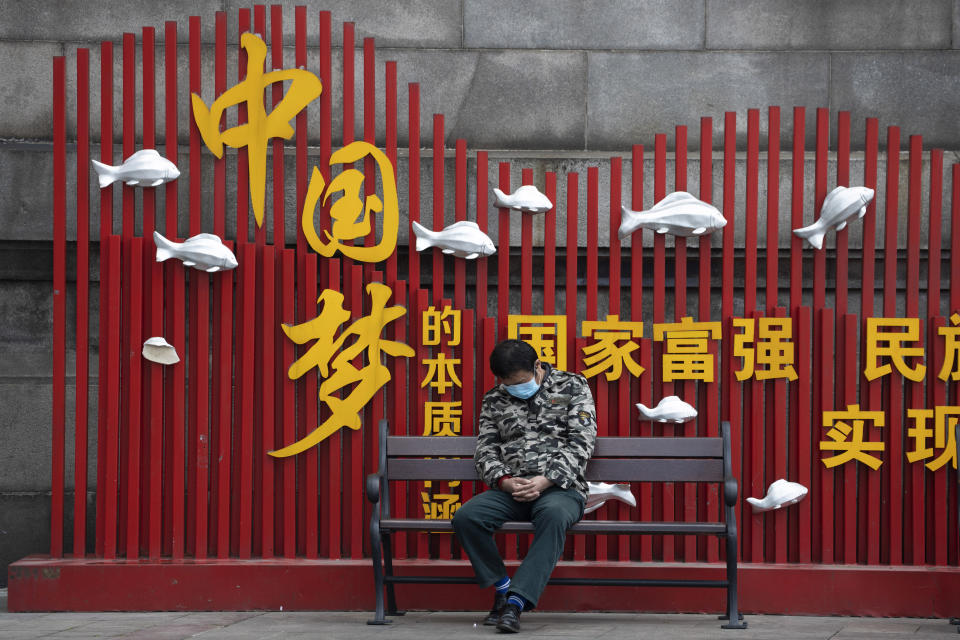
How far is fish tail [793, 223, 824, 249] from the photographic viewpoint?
5.75 meters

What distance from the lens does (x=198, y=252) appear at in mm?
5719

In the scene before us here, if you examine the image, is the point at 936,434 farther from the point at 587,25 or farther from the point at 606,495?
the point at 587,25

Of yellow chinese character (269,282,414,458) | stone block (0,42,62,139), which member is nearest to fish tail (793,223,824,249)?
yellow chinese character (269,282,414,458)

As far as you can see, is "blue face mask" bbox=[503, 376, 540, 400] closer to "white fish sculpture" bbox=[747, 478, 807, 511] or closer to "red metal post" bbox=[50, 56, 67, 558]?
"white fish sculpture" bbox=[747, 478, 807, 511]

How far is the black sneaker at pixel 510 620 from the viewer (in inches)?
196

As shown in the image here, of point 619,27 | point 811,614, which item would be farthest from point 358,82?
point 811,614

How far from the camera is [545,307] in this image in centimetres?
587

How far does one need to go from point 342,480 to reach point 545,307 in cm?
146

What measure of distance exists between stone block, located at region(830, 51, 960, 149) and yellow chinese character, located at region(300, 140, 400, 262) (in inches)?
128

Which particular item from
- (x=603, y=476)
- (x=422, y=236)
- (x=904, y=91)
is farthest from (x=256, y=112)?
(x=904, y=91)

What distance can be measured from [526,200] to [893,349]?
6.91 ft

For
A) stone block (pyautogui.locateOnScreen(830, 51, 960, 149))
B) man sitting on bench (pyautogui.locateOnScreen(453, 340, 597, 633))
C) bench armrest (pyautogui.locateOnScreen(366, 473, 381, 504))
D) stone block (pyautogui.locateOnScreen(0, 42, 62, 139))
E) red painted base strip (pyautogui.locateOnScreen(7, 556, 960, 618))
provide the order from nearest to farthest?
man sitting on bench (pyautogui.locateOnScreen(453, 340, 597, 633))
bench armrest (pyautogui.locateOnScreen(366, 473, 381, 504))
red painted base strip (pyautogui.locateOnScreen(7, 556, 960, 618))
stone block (pyautogui.locateOnScreen(0, 42, 62, 139))
stone block (pyautogui.locateOnScreen(830, 51, 960, 149))

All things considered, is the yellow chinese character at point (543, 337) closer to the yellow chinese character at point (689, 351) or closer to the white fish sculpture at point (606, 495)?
the yellow chinese character at point (689, 351)

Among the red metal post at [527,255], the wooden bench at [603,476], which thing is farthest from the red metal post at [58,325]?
the red metal post at [527,255]
